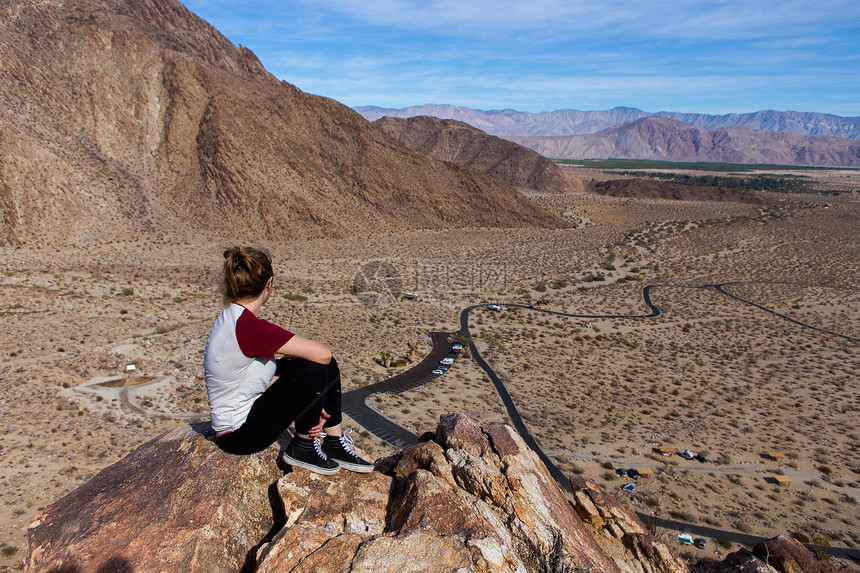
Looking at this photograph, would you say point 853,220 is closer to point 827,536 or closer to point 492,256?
point 492,256

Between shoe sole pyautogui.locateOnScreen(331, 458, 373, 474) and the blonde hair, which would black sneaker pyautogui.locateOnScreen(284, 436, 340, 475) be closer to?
shoe sole pyautogui.locateOnScreen(331, 458, 373, 474)

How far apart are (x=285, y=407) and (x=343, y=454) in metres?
0.80

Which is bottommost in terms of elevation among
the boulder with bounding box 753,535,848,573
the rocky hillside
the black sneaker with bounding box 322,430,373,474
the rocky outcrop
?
the boulder with bounding box 753,535,848,573

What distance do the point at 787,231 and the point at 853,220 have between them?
17818 mm

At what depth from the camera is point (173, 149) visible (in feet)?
172

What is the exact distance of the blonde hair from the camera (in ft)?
13.6

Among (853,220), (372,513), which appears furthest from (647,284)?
(853,220)

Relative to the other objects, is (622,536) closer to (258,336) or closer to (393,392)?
(258,336)

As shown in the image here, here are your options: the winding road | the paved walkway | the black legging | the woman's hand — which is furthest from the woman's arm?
the winding road

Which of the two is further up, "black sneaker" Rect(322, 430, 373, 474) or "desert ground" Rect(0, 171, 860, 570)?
"black sneaker" Rect(322, 430, 373, 474)


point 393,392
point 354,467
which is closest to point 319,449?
point 354,467

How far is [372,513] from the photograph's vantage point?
171 inches

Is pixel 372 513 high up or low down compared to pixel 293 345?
down

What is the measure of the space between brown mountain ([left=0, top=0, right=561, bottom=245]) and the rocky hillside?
1678 inches
